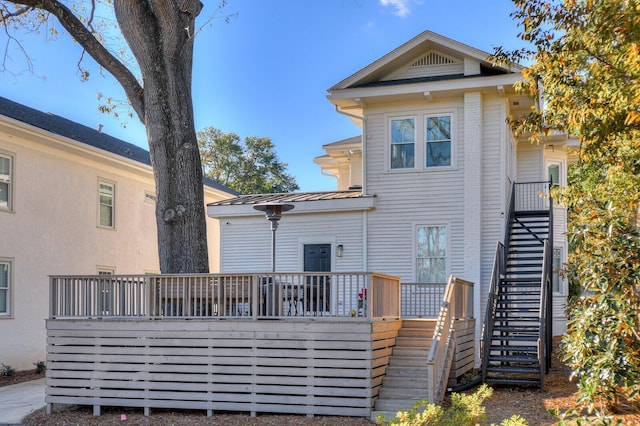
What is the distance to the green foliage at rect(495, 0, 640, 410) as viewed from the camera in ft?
19.0

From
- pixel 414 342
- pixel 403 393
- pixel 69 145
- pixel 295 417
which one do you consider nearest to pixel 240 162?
pixel 69 145

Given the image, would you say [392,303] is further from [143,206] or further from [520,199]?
[143,206]

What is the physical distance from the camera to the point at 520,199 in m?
17.0

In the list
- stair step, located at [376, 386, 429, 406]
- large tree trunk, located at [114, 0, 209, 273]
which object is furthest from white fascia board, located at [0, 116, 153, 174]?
stair step, located at [376, 386, 429, 406]

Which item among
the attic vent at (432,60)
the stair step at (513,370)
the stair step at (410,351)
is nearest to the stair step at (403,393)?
the stair step at (410,351)

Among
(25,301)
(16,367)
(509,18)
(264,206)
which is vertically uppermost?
(509,18)

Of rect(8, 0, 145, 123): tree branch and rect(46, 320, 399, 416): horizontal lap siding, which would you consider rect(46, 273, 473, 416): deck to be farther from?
rect(8, 0, 145, 123): tree branch

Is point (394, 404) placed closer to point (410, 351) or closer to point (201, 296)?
point (410, 351)

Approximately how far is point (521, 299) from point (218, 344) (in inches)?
260

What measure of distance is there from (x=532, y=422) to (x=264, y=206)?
571 cm

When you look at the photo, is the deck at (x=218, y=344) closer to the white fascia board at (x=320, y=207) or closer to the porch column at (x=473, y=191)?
the porch column at (x=473, y=191)

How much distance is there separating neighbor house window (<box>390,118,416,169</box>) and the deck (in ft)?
14.4

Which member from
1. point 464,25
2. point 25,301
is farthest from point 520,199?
point 25,301

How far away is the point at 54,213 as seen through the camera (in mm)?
16656
